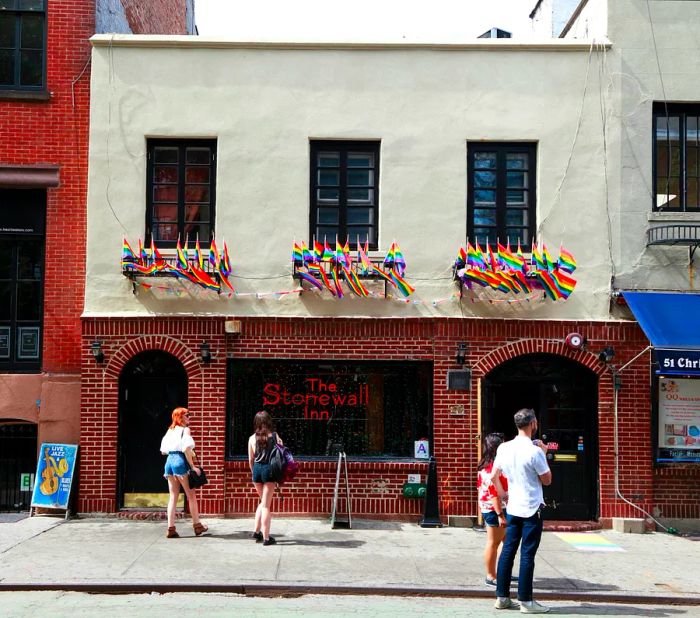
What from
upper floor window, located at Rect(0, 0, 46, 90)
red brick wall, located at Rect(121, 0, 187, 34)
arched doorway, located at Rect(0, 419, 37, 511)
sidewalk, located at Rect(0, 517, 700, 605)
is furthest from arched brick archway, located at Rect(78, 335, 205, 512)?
red brick wall, located at Rect(121, 0, 187, 34)

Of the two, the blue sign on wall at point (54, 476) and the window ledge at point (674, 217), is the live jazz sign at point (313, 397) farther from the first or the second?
the window ledge at point (674, 217)

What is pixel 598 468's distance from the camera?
12984 mm

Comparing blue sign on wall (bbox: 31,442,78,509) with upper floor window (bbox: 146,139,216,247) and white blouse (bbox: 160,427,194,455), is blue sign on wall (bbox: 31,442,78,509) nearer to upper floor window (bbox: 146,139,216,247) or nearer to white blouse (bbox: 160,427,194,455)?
white blouse (bbox: 160,427,194,455)

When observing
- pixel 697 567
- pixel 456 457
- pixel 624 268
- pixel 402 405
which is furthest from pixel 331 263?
pixel 697 567

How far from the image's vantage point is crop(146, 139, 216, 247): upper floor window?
1323 centimetres

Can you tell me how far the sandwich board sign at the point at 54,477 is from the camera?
41.7ft

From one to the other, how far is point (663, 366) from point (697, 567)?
2.88 meters

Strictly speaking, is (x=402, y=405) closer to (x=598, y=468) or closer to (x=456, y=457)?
(x=456, y=457)

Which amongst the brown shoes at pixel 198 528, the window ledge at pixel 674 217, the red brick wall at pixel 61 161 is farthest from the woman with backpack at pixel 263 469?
the window ledge at pixel 674 217

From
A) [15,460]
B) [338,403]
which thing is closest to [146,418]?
[15,460]

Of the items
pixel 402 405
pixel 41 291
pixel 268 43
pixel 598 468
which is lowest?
pixel 598 468

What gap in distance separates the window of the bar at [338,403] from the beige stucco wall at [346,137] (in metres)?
0.88

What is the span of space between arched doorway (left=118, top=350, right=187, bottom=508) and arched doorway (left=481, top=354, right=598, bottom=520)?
4.70 meters

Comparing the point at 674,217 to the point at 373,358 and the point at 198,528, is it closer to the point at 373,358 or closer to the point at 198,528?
the point at 373,358
